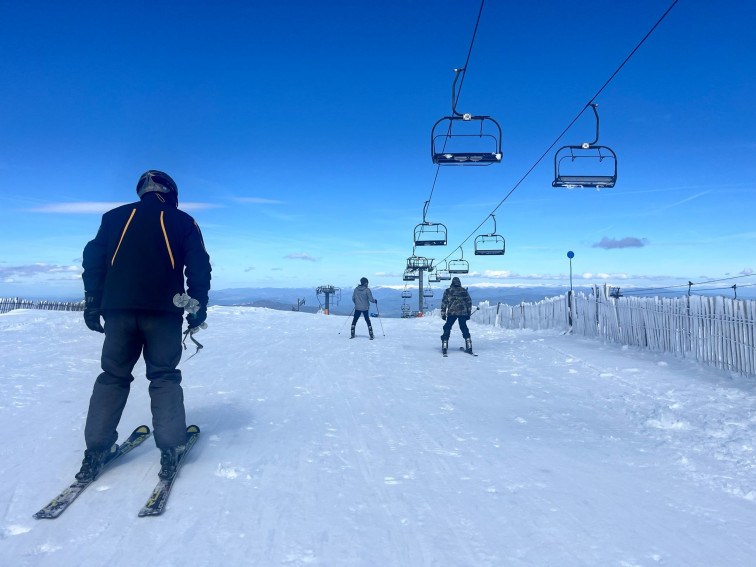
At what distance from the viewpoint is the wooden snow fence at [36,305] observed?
29.9m

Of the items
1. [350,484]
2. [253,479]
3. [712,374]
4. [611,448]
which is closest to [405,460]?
[350,484]

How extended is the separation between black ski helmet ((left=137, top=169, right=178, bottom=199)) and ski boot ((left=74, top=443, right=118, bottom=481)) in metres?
1.87

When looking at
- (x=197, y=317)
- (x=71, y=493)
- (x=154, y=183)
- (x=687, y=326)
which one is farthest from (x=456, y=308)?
(x=71, y=493)

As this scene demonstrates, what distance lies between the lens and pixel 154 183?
11.5 ft

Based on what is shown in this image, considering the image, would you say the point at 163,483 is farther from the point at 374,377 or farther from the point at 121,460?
the point at 374,377

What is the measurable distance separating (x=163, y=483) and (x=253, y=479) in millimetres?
591

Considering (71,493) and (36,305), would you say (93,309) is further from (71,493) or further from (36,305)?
(36,305)

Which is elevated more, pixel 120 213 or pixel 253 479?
pixel 120 213

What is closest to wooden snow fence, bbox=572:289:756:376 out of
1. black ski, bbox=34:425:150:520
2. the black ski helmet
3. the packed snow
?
the packed snow

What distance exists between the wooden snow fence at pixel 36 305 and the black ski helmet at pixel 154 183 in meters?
31.4

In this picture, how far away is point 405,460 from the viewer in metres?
3.85

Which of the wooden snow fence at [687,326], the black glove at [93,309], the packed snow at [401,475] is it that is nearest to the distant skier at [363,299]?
the packed snow at [401,475]

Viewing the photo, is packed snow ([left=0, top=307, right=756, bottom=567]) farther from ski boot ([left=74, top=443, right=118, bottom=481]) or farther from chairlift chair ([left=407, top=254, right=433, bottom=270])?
chairlift chair ([left=407, top=254, right=433, bottom=270])

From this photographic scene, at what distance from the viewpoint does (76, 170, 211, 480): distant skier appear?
128 inches
